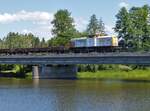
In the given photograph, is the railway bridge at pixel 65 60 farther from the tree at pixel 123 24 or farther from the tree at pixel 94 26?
the tree at pixel 94 26

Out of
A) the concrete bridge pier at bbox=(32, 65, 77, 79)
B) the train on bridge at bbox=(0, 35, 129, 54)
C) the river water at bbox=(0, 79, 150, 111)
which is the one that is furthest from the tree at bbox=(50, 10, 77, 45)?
the river water at bbox=(0, 79, 150, 111)

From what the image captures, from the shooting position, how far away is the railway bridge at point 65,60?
257ft

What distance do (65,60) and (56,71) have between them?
27.9ft

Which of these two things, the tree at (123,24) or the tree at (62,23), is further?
the tree at (62,23)

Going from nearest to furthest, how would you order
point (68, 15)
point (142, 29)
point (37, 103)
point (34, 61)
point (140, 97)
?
point (37, 103) < point (140, 97) < point (34, 61) < point (142, 29) < point (68, 15)

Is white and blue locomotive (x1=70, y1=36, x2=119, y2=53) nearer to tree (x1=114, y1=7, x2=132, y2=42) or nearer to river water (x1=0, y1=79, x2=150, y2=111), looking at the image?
tree (x1=114, y1=7, x2=132, y2=42)

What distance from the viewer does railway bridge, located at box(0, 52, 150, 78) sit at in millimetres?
78188

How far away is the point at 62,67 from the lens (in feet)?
321

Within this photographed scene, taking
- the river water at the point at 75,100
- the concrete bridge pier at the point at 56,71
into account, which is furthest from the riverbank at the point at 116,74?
the river water at the point at 75,100

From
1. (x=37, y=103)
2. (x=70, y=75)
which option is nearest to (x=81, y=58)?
(x=70, y=75)

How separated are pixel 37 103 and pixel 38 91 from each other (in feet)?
45.5

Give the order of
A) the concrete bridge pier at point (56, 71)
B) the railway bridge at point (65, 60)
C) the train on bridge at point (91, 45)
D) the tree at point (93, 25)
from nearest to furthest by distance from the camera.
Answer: the railway bridge at point (65, 60) < the concrete bridge pier at point (56, 71) < the train on bridge at point (91, 45) < the tree at point (93, 25)

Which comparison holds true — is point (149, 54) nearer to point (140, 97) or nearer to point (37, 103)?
point (140, 97)

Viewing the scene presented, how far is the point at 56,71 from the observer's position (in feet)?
321
